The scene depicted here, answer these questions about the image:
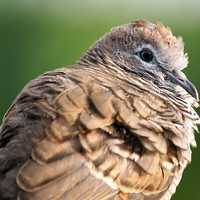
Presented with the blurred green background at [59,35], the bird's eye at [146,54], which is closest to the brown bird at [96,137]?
the bird's eye at [146,54]

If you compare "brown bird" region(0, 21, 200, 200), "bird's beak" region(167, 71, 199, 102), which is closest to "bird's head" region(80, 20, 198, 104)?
"bird's beak" region(167, 71, 199, 102)

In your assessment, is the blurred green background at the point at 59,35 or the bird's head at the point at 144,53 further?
the blurred green background at the point at 59,35

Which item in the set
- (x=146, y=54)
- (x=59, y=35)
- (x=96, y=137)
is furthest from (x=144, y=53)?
(x=59, y=35)

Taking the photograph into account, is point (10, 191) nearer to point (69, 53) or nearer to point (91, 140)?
point (91, 140)

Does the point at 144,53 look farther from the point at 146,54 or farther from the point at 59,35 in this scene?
the point at 59,35

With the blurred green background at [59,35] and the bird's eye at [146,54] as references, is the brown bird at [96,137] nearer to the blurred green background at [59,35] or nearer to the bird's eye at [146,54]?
the bird's eye at [146,54]

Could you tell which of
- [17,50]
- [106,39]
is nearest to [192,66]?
[17,50]
